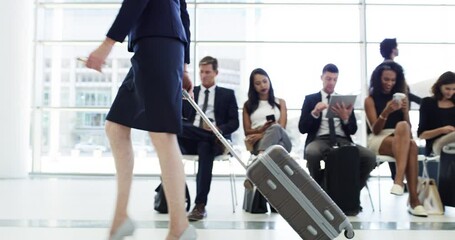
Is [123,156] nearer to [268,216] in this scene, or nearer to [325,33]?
[268,216]

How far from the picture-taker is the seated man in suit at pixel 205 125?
3367mm

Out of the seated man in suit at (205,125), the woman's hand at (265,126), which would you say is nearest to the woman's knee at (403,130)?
the woman's hand at (265,126)

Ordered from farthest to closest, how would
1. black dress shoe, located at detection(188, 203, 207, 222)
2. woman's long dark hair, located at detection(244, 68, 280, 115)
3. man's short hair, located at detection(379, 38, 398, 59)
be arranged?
man's short hair, located at detection(379, 38, 398, 59) → woman's long dark hair, located at detection(244, 68, 280, 115) → black dress shoe, located at detection(188, 203, 207, 222)

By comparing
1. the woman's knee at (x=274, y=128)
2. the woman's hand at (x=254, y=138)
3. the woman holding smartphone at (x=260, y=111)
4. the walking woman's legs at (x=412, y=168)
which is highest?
the woman holding smartphone at (x=260, y=111)

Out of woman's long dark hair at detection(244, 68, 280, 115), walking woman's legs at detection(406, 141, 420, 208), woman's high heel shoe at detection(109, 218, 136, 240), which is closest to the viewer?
woman's high heel shoe at detection(109, 218, 136, 240)

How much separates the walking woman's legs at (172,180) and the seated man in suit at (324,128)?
1738 mm

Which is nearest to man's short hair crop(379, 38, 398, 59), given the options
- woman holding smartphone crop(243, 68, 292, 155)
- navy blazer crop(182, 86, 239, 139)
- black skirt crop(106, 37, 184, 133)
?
woman holding smartphone crop(243, 68, 292, 155)

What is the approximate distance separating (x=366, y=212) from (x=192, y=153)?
1.36 m

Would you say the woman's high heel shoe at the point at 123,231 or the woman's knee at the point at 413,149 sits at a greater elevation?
the woman's knee at the point at 413,149

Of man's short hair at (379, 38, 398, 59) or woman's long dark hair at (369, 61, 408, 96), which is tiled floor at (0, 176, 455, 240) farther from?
man's short hair at (379, 38, 398, 59)

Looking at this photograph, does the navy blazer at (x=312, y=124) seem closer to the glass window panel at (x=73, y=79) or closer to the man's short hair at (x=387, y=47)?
the man's short hair at (x=387, y=47)

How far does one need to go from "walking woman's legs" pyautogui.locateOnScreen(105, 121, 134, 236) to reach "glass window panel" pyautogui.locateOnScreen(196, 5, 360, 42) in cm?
527

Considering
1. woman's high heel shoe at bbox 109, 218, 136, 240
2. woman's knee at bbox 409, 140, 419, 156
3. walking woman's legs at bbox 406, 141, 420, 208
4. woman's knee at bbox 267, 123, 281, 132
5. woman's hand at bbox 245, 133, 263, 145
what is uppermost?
woman's knee at bbox 267, 123, 281, 132

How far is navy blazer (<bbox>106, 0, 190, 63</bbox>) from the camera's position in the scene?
1779 mm
